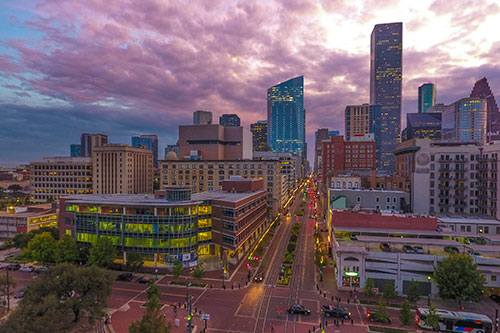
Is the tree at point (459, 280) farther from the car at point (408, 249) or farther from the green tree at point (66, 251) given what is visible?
the green tree at point (66, 251)

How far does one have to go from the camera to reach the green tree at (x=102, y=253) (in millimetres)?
63375

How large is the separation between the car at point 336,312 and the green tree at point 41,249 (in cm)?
6357

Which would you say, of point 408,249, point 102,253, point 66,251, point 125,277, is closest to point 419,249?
point 408,249

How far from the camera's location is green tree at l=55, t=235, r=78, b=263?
67200mm

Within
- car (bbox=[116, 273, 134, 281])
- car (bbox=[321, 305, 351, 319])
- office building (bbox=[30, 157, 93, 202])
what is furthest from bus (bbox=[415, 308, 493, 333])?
office building (bbox=[30, 157, 93, 202])

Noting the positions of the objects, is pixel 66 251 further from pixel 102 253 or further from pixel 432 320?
pixel 432 320

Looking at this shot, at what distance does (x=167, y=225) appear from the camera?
6919cm

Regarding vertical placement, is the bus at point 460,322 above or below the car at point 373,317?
above

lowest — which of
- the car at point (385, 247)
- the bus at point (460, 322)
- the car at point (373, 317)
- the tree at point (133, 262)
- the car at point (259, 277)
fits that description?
the car at point (259, 277)

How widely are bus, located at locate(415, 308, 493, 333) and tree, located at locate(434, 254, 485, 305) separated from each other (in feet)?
16.7

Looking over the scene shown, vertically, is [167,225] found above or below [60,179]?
below

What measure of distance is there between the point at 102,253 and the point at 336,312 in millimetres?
51008

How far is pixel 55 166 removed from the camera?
16538 centimetres

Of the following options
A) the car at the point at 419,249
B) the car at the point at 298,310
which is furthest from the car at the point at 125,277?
the car at the point at 419,249
